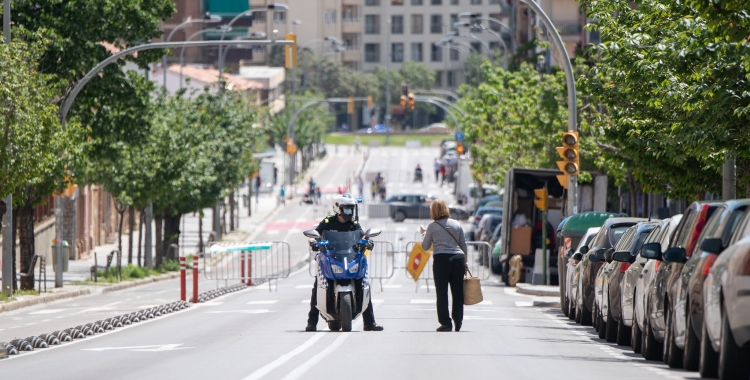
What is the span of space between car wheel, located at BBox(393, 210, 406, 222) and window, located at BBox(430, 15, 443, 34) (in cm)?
8642

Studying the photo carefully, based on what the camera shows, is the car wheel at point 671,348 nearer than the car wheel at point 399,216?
Yes

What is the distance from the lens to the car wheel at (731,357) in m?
9.73

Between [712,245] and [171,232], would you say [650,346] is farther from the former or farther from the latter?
[171,232]

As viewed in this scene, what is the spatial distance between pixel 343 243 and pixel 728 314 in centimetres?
758

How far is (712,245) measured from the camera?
10398 millimetres

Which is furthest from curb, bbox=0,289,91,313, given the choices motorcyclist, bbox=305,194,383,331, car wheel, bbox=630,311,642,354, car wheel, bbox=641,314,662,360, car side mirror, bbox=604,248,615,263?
car wheel, bbox=641,314,662,360

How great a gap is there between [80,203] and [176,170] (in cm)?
1247

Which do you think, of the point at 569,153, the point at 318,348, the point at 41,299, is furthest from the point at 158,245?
the point at 318,348

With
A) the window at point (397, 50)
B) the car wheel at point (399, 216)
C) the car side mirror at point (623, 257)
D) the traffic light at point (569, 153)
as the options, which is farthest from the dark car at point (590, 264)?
the window at point (397, 50)

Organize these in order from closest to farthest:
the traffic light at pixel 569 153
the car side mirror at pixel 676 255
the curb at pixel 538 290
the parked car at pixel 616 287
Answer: the car side mirror at pixel 676 255 → the parked car at pixel 616 287 → the traffic light at pixel 569 153 → the curb at pixel 538 290

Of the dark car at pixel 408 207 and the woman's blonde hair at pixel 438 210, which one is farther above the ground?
the woman's blonde hair at pixel 438 210

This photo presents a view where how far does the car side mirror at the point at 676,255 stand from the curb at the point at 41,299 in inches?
726

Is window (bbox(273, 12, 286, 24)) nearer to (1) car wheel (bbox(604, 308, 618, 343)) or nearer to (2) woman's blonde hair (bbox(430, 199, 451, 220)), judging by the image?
(2) woman's blonde hair (bbox(430, 199, 451, 220))

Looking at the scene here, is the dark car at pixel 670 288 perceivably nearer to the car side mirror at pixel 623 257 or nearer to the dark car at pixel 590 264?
the car side mirror at pixel 623 257
